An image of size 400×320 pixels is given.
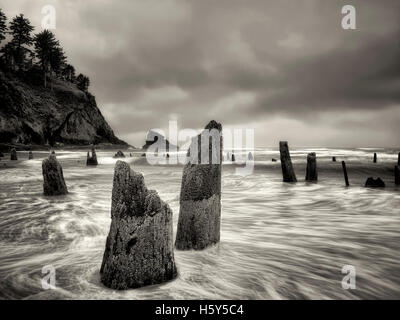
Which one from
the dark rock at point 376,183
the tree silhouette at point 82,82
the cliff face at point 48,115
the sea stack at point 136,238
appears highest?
the tree silhouette at point 82,82

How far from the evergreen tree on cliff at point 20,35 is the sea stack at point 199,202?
86366 mm

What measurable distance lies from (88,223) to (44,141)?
60.3 meters

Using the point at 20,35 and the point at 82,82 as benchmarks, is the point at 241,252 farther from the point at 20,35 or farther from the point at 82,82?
the point at 82,82

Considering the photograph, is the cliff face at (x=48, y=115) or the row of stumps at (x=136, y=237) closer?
the row of stumps at (x=136, y=237)

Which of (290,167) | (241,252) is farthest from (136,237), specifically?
(290,167)

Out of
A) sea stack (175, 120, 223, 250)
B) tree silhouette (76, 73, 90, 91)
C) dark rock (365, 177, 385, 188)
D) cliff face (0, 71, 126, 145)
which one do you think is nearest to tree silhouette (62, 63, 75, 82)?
tree silhouette (76, 73, 90, 91)

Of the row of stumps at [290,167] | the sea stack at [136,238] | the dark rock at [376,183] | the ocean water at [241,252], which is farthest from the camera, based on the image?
the row of stumps at [290,167]

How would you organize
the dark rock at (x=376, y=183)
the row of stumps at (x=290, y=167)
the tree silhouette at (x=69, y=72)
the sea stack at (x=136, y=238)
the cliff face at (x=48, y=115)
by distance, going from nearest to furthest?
1. the sea stack at (x=136, y=238)
2. the dark rock at (x=376, y=183)
3. the row of stumps at (x=290, y=167)
4. the cliff face at (x=48, y=115)
5. the tree silhouette at (x=69, y=72)

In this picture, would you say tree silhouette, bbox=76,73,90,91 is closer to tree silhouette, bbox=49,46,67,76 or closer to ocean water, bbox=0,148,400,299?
tree silhouette, bbox=49,46,67,76

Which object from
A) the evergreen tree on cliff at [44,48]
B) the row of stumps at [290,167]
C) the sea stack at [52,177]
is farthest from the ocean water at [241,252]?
the evergreen tree on cliff at [44,48]

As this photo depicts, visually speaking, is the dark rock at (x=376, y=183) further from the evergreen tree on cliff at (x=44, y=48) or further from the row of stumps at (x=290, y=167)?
the evergreen tree on cliff at (x=44, y=48)

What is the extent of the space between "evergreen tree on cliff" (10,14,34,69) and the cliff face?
799cm

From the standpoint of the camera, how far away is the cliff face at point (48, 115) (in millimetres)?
51812

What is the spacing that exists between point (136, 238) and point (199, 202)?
1.59 metres
